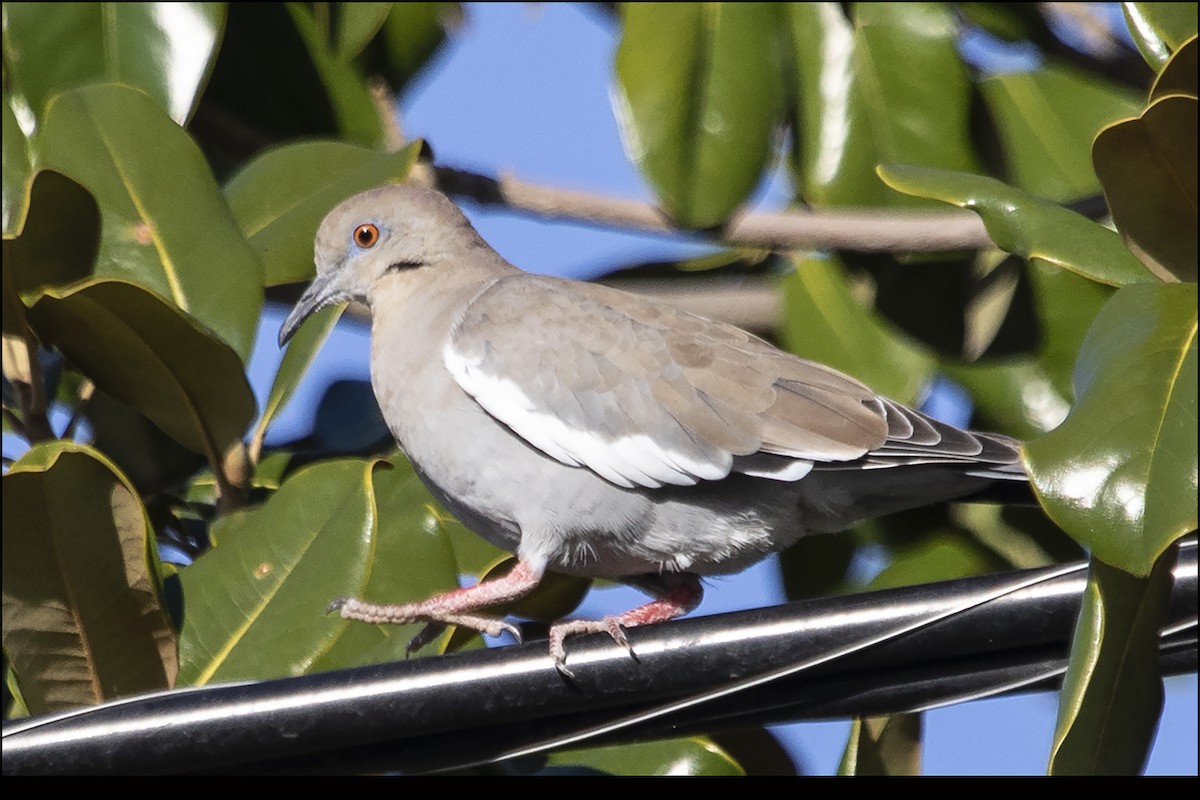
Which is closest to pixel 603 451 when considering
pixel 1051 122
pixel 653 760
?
pixel 653 760

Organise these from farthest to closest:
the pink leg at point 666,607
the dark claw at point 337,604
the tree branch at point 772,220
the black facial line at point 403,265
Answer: the tree branch at point 772,220 → the black facial line at point 403,265 → the dark claw at point 337,604 → the pink leg at point 666,607

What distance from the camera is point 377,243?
3.77 m

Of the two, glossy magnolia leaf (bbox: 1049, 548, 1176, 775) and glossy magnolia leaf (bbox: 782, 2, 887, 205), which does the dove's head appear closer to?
glossy magnolia leaf (bbox: 782, 2, 887, 205)

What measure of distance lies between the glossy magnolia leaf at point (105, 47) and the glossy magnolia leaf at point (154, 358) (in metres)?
1.03

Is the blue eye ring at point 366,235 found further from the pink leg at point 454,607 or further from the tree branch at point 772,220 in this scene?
the pink leg at point 454,607

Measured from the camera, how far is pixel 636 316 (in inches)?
130

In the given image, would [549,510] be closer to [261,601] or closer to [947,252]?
[261,601]

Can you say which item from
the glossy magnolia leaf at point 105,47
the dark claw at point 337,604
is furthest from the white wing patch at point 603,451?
the glossy magnolia leaf at point 105,47

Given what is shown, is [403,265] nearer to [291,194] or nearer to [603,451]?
[291,194]

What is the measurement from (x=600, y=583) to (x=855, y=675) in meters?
1.46

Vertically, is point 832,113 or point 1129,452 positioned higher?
point 832,113

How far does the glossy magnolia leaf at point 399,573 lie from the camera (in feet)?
9.75

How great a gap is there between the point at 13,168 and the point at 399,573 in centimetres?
146

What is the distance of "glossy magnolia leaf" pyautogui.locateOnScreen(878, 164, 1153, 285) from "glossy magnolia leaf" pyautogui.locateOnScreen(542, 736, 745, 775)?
115 centimetres
